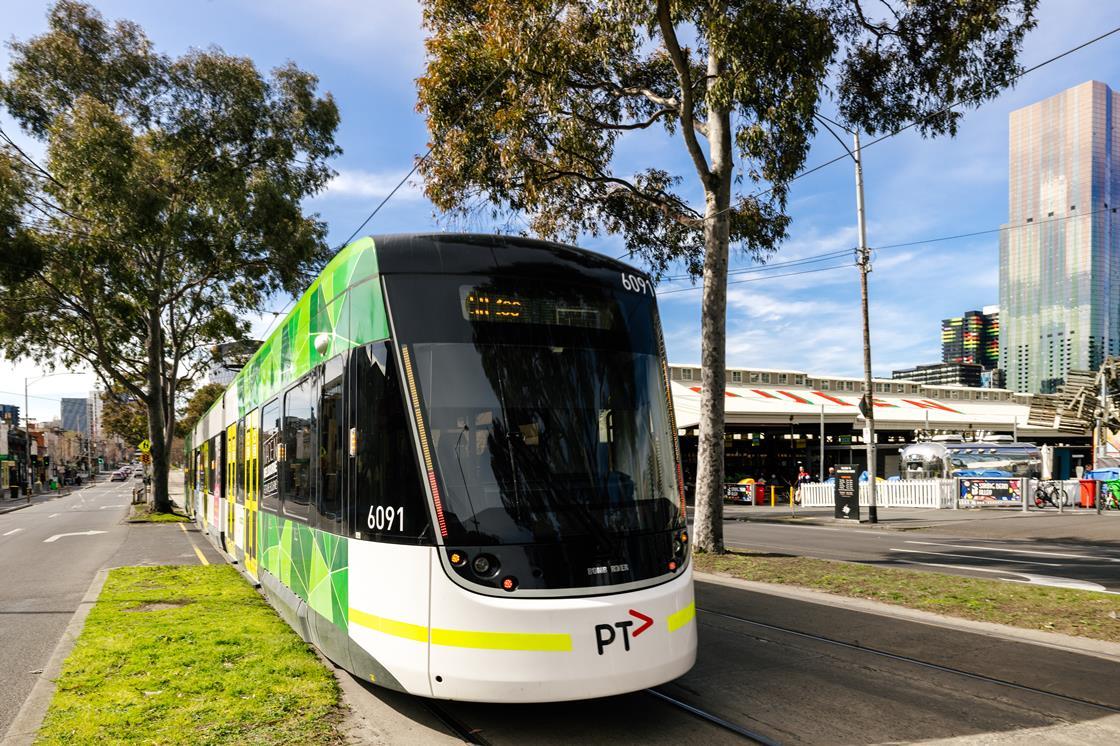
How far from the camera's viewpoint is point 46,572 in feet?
44.8

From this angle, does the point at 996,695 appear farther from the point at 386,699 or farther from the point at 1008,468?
the point at 1008,468

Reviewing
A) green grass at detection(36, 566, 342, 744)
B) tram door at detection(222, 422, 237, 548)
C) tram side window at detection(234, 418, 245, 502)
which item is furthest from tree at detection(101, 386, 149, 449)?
green grass at detection(36, 566, 342, 744)

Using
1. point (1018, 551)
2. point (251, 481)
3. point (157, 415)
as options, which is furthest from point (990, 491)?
point (157, 415)

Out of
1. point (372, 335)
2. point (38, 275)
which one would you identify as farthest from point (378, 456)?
point (38, 275)

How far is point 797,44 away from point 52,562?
15814 mm

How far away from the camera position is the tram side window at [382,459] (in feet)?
16.3

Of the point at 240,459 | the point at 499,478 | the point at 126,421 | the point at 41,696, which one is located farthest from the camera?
the point at 126,421

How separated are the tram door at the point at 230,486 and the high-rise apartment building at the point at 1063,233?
16831mm

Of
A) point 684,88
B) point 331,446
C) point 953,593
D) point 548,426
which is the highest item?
point 684,88

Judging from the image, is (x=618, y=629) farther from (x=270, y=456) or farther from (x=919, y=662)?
(x=270, y=456)

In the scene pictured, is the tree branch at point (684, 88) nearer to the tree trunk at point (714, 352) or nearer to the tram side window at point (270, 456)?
the tree trunk at point (714, 352)

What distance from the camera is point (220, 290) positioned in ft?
104

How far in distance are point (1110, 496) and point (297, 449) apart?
28.8m

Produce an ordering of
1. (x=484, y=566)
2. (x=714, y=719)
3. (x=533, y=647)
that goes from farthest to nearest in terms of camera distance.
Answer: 1. (x=714, y=719)
2. (x=484, y=566)
3. (x=533, y=647)
